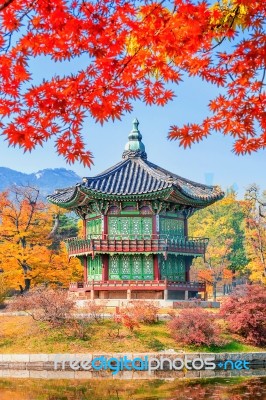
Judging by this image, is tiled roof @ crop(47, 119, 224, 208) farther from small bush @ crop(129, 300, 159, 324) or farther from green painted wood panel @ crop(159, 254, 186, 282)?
small bush @ crop(129, 300, 159, 324)

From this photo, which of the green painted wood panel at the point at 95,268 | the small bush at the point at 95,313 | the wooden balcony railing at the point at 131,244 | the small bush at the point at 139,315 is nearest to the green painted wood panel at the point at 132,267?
the green painted wood panel at the point at 95,268

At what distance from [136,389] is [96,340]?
220 inches

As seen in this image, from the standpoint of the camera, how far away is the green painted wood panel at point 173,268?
31272mm

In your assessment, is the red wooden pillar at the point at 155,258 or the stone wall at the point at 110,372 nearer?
the stone wall at the point at 110,372

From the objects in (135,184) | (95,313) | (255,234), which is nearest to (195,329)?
(95,313)

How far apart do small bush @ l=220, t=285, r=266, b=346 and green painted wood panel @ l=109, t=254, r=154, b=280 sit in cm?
810

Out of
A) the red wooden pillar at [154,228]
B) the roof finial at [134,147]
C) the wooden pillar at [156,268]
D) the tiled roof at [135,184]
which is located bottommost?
the wooden pillar at [156,268]

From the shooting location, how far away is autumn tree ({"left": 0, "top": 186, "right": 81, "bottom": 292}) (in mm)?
34044

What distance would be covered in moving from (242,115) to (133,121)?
30.4 metres

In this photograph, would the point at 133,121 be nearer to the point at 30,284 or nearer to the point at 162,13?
the point at 30,284

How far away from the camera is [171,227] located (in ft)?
105

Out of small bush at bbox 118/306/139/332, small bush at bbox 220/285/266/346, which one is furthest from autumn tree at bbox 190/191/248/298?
small bush at bbox 118/306/139/332

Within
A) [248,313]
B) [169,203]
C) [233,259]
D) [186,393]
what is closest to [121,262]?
[169,203]

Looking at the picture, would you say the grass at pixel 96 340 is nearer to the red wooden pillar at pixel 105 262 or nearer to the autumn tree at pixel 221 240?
the red wooden pillar at pixel 105 262
